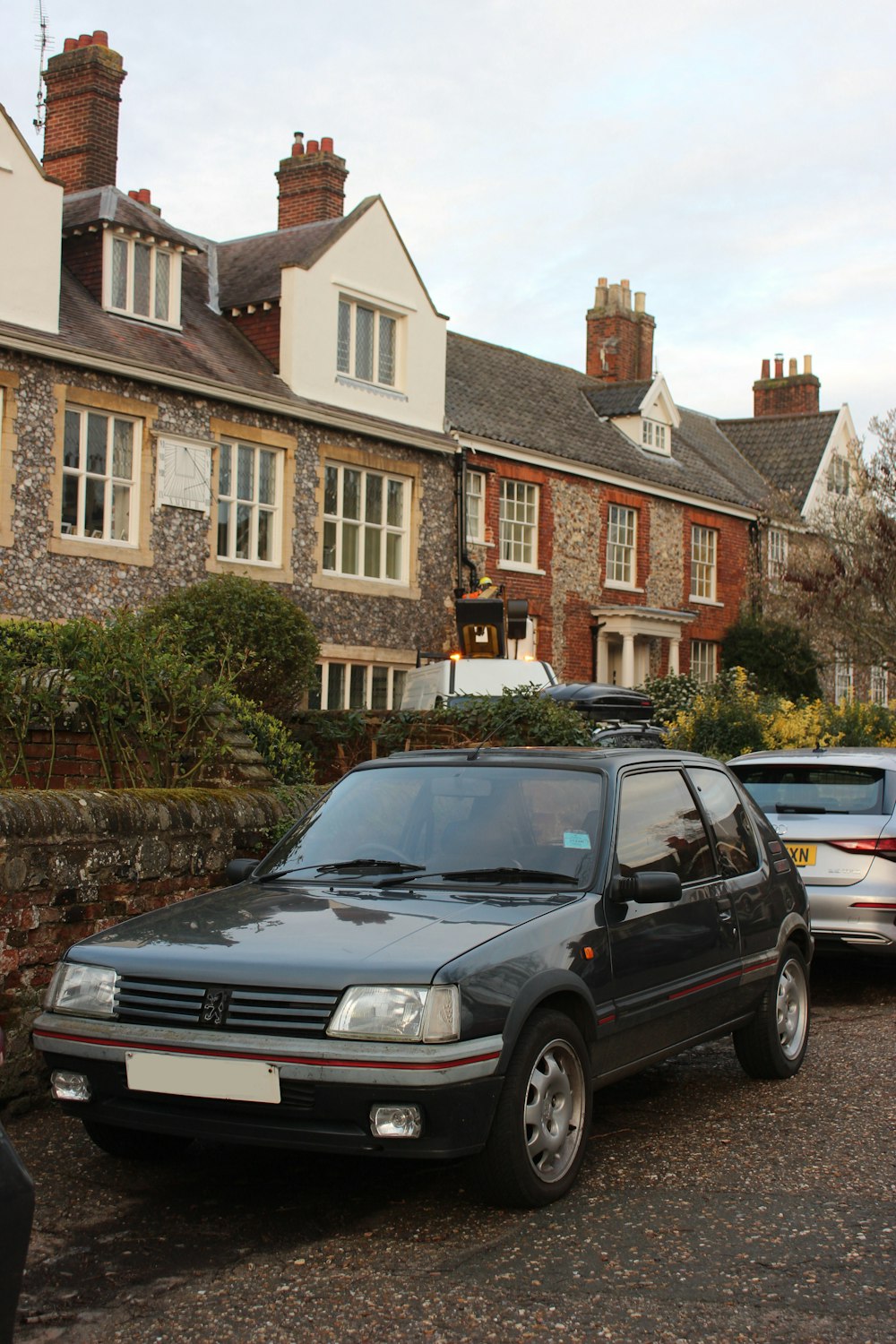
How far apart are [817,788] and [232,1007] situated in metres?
5.66

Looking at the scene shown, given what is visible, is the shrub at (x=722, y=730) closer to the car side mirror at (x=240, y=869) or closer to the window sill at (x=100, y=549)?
the window sill at (x=100, y=549)

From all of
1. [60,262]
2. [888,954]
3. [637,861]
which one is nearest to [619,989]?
[637,861]

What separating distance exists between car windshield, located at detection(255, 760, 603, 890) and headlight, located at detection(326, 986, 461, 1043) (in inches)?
41.6

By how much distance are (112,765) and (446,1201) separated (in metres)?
4.45

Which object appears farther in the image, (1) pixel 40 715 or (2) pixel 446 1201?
(1) pixel 40 715

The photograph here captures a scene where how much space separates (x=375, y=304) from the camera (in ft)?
80.7

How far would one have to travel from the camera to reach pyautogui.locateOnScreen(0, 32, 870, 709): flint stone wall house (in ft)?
63.6

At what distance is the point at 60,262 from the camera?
20.9m

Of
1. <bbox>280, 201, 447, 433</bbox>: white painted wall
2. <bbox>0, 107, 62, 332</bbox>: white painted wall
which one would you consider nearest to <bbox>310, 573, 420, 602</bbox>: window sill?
<bbox>280, 201, 447, 433</bbox>: white painted wall

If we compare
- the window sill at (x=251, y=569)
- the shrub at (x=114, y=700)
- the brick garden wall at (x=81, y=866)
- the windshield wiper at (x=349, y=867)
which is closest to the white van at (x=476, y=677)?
Answer: the window sill at (x=251, y=569)

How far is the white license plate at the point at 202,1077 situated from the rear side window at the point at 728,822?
287 cm

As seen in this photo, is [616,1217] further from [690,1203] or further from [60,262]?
[60,262]

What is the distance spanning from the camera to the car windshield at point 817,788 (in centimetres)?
920

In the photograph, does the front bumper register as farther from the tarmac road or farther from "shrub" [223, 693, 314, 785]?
"shrub" [223, 693, 314, 785]
